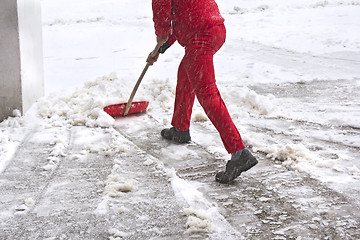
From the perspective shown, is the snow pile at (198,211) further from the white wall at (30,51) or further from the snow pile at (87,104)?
the white wall at (30,51)

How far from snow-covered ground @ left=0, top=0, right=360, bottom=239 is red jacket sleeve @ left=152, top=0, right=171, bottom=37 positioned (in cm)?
102

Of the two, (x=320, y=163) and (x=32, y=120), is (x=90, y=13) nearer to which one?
(x=32, y=120)

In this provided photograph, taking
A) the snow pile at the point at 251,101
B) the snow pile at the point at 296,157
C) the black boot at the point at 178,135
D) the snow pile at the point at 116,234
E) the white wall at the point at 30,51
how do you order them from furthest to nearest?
the snow pile at the point at 251,101 → the white wall at the point at 30,51 → the black boot at the point at 178,135 → the snow pile at the point at 296,157 → the snow pile at the point at 116,234

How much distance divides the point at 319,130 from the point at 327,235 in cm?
205

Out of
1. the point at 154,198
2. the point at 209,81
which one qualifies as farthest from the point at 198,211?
the point at 209,81

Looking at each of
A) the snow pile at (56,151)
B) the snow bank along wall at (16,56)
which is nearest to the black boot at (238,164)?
the snow pile at (56,151)

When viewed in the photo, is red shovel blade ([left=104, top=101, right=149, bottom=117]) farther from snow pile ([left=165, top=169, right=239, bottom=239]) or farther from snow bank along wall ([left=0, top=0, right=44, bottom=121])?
snow pile ([left=165, top=169, right=239, bottom=239])

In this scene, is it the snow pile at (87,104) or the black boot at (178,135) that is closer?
the black boot at (178,135)

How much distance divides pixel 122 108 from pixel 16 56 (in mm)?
1202

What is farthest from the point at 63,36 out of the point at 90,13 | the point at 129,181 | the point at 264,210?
the point at 264,210

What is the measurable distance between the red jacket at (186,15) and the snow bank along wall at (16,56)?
1.78 m

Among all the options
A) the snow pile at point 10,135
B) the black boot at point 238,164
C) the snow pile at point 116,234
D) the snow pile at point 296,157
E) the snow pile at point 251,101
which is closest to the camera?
the snow pile at point 116,234

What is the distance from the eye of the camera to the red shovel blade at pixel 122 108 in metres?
4.53

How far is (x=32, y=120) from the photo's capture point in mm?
4293
